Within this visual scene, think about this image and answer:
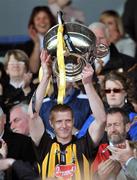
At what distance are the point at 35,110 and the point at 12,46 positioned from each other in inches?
150

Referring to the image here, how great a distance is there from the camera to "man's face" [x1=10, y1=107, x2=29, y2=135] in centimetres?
1107

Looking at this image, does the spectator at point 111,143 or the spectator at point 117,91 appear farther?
the spectator at point 117,91

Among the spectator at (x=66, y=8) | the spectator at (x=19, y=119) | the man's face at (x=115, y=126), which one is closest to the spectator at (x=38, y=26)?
the spectator at (x=66, y=8)

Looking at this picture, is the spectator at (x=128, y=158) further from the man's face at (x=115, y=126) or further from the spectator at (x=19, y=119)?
the spectator at (x=19, y=119)

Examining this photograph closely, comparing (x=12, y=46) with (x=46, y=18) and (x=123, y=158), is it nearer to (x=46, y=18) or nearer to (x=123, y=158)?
(x=46, y=18)

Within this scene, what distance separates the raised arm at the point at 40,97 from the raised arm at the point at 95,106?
34 cm

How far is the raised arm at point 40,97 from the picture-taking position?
378 inches

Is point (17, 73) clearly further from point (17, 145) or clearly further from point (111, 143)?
point (111, 143)

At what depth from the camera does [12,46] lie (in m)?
13.4

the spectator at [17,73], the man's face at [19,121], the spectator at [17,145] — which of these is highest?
the spectator at [17,73]

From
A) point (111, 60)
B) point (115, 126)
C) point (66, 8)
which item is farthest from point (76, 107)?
point (66, 8)

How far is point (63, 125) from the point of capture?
382 inches

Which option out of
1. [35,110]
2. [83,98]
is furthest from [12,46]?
[35,110]

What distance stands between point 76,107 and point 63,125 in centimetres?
140
